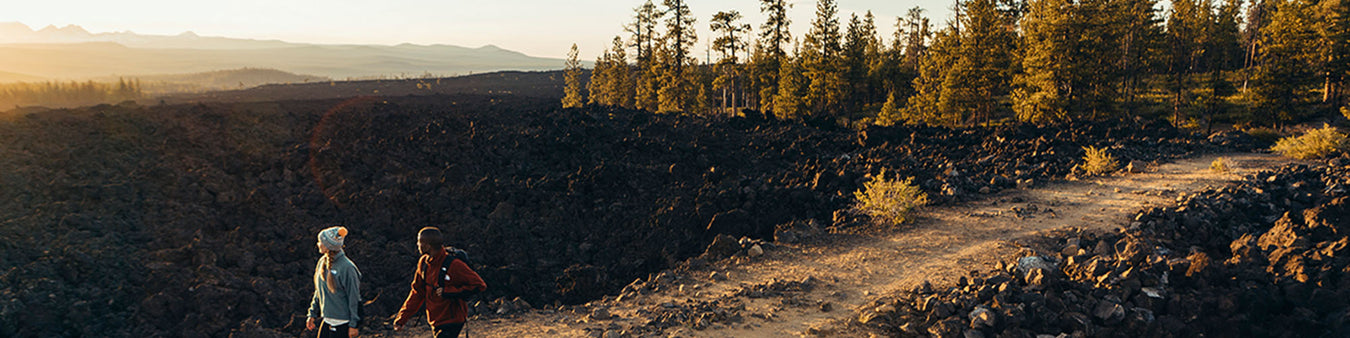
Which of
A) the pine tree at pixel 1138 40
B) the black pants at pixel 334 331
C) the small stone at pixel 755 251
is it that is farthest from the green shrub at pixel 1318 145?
the pine tree at pixel 1138 40

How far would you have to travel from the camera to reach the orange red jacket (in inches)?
236

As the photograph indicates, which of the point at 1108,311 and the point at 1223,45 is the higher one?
the point at 1223,45

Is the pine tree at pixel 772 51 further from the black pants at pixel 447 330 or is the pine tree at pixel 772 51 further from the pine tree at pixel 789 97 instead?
the black pants at pixel 447 330

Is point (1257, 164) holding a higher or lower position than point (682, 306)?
higher

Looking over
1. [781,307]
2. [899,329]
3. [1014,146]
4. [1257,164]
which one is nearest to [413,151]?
[781,307]

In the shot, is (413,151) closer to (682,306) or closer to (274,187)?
(274,187)

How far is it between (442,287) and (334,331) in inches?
48.4

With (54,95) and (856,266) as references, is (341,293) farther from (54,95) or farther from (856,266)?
(54,95)

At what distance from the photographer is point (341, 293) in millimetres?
6004

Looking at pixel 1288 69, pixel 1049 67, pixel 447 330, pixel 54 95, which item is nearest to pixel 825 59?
pixel 1049 67

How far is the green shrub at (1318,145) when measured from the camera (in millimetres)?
16812

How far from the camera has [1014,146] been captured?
20.9 metres

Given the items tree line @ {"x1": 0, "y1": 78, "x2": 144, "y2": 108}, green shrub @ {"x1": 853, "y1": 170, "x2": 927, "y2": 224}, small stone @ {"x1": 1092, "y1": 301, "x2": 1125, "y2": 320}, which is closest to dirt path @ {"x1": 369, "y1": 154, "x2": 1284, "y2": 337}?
green shrub @ {"x1": 853, "y1": 170, "x2": 927, "y2": 224}

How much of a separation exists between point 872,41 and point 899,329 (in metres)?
69.2
